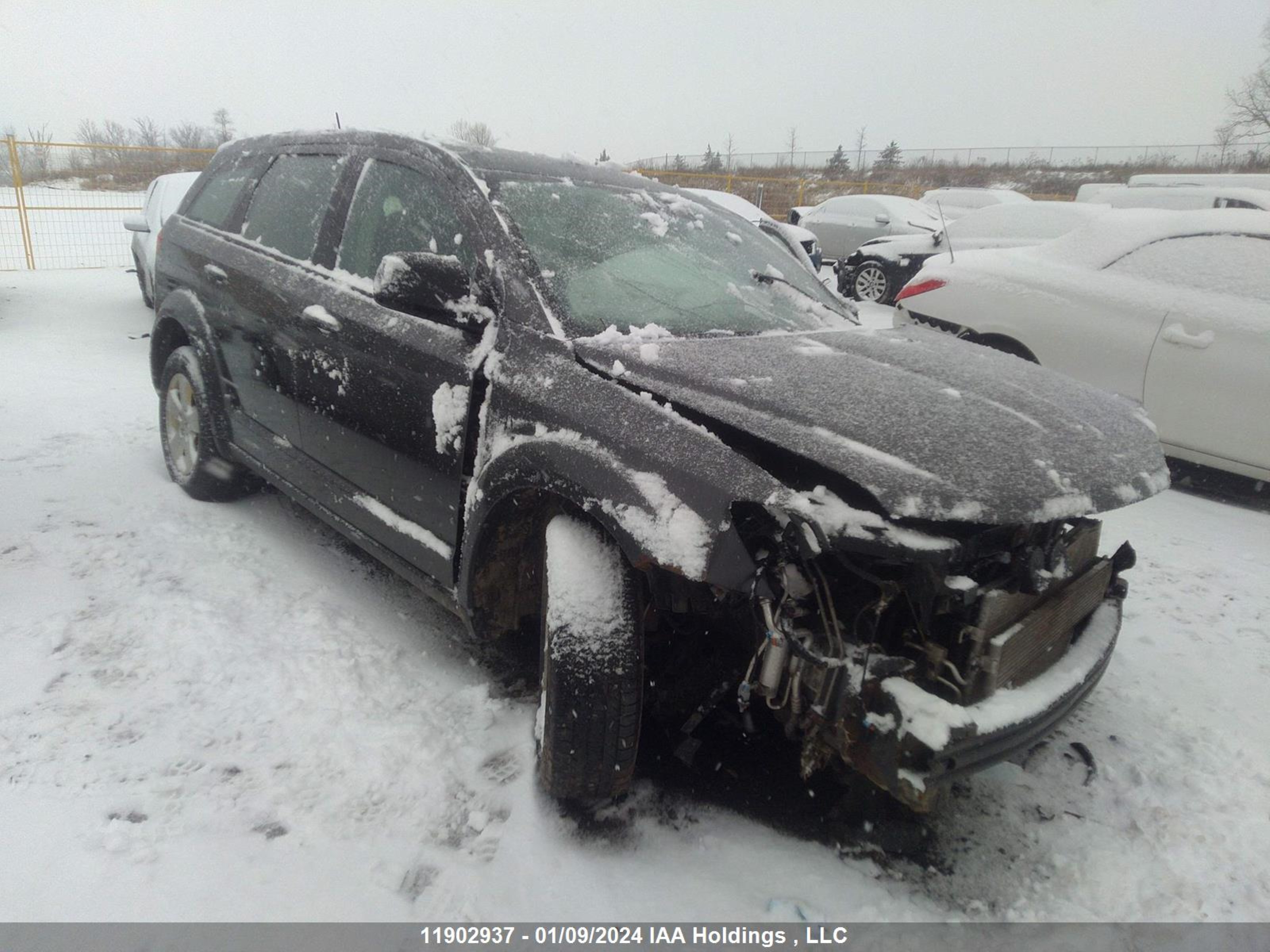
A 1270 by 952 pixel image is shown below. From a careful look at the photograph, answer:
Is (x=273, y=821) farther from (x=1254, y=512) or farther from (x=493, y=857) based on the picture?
(x=1254, y=512)

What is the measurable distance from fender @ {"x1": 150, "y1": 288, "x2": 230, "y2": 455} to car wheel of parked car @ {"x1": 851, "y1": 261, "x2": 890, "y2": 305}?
8542 mm

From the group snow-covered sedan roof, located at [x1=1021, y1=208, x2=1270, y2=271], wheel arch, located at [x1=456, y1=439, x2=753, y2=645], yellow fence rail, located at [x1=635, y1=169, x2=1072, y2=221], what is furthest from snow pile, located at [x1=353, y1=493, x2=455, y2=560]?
yellow fence rail, located at [x1=635, y1=169, x2=1072, y2=221]

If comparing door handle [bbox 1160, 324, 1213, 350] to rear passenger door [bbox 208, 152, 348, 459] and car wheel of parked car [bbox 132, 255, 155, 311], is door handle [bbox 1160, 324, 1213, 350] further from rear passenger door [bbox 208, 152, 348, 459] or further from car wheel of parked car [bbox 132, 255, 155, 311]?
car wheel of parked car [bbox 132, 255, 155, 311]

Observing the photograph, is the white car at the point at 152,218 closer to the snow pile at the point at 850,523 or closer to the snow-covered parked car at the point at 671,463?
the snow-covered parked car at the point at 671,463

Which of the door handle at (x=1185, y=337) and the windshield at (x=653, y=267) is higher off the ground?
the windshield at (x=653, y=267)

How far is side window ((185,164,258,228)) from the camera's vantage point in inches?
144

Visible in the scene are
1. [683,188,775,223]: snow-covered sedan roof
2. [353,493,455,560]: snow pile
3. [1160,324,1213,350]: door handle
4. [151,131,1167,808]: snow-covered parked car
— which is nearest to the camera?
[151,131,1167,808]: snow-covered parked car

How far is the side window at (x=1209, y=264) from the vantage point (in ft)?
14.4

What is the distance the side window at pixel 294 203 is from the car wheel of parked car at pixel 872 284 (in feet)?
27.5

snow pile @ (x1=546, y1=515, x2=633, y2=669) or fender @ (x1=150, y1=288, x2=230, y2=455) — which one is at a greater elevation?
fender @ (x1=150, y1=288, x2=230, y2=455)

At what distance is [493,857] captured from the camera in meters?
1.98

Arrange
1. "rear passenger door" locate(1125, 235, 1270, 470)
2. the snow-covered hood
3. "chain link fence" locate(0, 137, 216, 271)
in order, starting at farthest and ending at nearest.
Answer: "chain link fence" locate(0, 137, 216, 271) → the snow-covered hood → "rear passenger door" locate(1125, 235, 1270, 470)

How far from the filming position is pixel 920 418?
189 cm

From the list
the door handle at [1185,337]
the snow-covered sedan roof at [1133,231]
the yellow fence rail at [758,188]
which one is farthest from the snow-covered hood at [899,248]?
the door handle at [1185,337]
